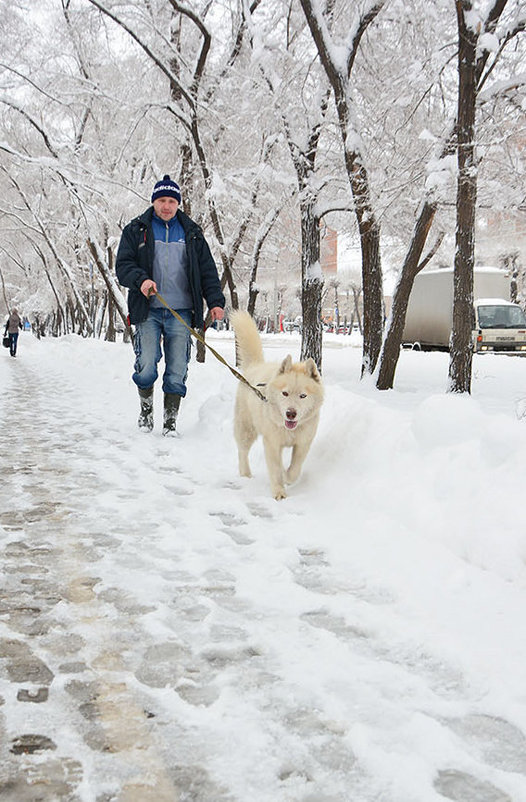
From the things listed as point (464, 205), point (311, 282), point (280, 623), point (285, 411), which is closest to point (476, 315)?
point (311, 282)

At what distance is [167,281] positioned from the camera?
6.71m

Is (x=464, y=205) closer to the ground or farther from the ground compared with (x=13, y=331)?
farther from the ground

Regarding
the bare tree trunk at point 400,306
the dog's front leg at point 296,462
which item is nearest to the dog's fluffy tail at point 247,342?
the dog's front leg at point 296,462

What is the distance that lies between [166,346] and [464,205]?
4.35 m

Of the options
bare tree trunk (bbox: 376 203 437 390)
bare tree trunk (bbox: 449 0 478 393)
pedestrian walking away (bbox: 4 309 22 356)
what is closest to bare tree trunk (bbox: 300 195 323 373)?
bare tree trunk (bbox: 376 203 437 390)

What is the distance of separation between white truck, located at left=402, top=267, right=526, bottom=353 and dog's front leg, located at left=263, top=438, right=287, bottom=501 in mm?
19196

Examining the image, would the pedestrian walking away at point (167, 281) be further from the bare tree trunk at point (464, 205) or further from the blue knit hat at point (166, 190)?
the bare tree trunk at point (464, 205)

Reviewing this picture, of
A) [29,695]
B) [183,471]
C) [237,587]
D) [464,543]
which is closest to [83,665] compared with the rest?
[29,695]

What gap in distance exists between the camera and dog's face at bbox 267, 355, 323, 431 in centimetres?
460

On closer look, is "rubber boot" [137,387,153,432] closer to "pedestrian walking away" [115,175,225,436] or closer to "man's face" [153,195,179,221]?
"pedestrian walking away" [115,175,225,436]

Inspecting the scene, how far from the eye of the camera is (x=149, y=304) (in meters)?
6.66

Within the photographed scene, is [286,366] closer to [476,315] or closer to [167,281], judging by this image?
[167,281]

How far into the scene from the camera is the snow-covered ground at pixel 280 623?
68.4 inches

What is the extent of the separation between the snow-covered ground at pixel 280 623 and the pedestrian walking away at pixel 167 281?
1677 mm
